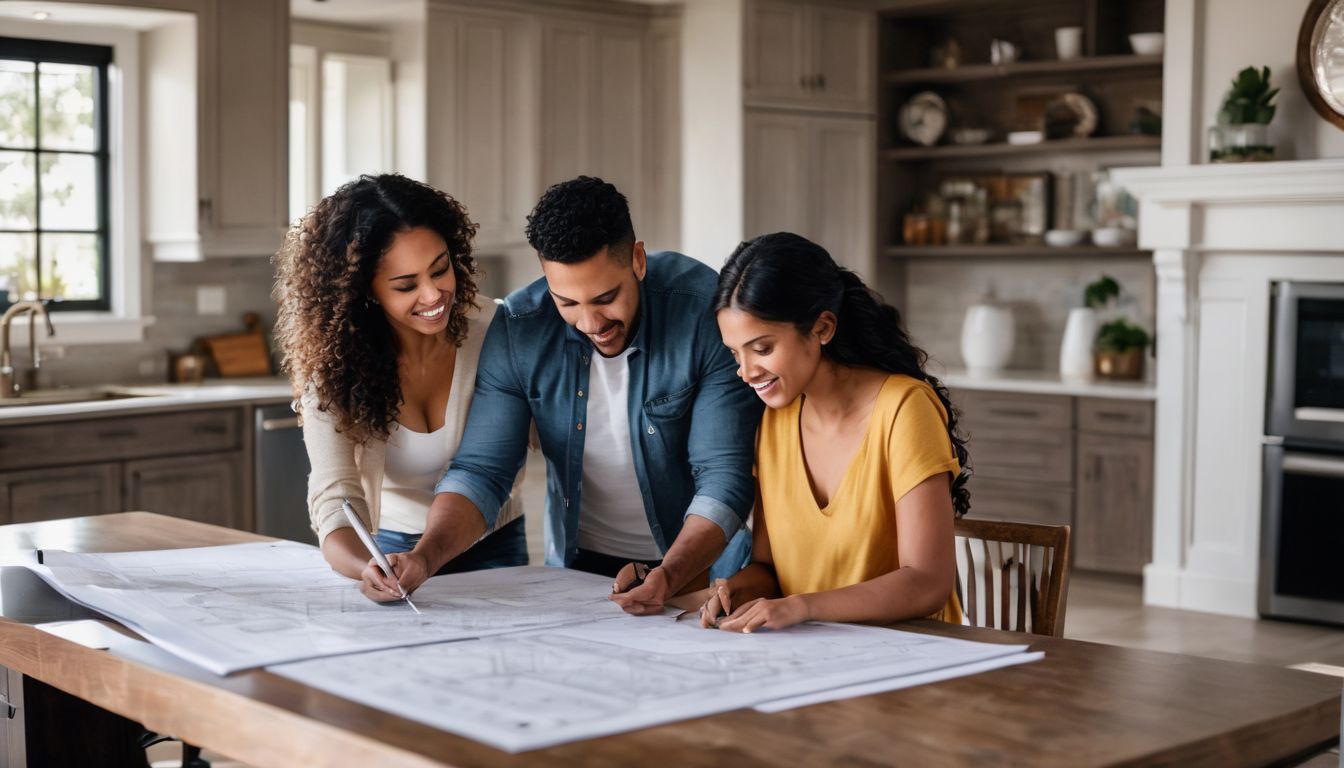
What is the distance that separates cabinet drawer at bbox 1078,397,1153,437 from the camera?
6086mm

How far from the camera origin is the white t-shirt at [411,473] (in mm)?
2557

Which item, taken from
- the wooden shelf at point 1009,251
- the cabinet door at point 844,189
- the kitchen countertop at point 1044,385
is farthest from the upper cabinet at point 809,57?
the kitchen countertop at point 1044,385

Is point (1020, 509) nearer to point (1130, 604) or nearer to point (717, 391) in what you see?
point (1130, 604)

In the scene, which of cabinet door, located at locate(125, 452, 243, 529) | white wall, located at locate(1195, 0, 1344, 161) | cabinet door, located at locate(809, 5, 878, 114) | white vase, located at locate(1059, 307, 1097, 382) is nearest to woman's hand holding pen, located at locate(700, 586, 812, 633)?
cabinet door, located at locate(125, 452, 243, 529)

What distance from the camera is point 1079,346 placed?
21.4ft

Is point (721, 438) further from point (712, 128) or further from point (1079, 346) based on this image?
point (712, 128)

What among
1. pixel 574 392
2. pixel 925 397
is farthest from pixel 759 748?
pixel 574 392

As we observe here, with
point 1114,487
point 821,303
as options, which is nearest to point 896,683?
point 821,303

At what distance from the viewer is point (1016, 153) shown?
23.1 feet

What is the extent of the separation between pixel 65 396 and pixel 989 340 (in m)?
3.91

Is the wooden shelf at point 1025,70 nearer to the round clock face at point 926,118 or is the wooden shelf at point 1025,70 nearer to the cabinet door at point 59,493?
the round clock face at point 926,118

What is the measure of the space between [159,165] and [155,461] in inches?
49.4

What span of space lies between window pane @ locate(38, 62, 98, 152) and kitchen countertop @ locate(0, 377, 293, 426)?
0.94m

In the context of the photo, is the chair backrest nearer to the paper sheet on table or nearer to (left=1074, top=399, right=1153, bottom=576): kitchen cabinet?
the paper sheet on table
